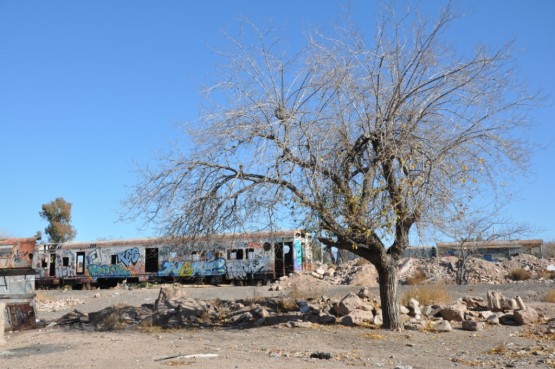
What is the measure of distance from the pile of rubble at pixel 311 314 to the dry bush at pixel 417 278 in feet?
55.5

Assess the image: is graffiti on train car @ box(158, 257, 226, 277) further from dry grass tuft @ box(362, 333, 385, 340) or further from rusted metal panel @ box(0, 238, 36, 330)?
dry grass tuft @ box(362, 333, 385, 340)

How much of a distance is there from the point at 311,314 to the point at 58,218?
2419 inches

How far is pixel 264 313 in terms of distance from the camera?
15.7 metres

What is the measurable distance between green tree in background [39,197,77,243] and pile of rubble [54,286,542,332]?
54.9 meters

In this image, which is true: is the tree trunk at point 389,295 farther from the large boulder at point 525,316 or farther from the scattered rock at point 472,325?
the large boulder at point 525,316

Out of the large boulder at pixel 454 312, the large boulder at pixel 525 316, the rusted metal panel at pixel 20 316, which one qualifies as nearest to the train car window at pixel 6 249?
the rusted metal panel at pixel 20 316

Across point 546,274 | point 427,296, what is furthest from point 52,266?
point 546,274

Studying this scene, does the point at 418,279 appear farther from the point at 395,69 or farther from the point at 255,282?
the point at 395,69

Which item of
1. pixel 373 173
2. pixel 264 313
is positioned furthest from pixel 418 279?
pixel 373 173

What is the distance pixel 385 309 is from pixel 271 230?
3.34 metres

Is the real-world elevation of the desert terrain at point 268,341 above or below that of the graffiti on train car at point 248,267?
below

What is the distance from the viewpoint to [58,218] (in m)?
71.2

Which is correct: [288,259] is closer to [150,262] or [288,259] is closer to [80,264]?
[150,262]

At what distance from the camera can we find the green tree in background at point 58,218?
228 ft
